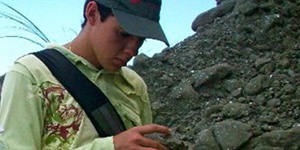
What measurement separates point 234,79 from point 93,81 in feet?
9.60

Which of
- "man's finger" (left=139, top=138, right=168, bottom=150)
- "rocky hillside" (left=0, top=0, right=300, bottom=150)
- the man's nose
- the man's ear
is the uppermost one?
the man's ear

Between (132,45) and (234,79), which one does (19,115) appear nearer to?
(132,45)

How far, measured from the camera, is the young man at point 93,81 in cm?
166

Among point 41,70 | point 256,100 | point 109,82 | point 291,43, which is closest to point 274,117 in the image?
point 256,100

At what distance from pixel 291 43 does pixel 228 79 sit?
690 mm

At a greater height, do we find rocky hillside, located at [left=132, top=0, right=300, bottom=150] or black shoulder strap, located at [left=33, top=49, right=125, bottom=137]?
black shoulder strap, located at [left=33, top=49, right=125, bottom=137]

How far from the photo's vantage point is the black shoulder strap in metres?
1.77

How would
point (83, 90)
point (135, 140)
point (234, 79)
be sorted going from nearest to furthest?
point (135, 140) → point (83, 90) → point (234, 79)

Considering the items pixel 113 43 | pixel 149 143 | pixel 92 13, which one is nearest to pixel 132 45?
pixel 113 43

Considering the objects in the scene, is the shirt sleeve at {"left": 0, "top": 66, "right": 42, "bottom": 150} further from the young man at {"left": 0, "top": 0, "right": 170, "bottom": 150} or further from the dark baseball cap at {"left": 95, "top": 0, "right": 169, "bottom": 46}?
the dark baseball cap at {"left": 95, "top": 0, "right": 169, "bottom": 46}

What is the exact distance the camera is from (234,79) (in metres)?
4.67

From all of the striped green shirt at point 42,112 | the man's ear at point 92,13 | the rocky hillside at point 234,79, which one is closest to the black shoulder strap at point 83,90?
the striped green shirt at point 42,112

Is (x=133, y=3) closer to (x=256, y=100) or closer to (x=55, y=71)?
(x=55, y=71)

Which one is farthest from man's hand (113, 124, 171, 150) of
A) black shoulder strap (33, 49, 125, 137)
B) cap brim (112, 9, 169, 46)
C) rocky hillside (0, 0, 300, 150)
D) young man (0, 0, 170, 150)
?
rocky hillside (0, 0, 300, 150)
